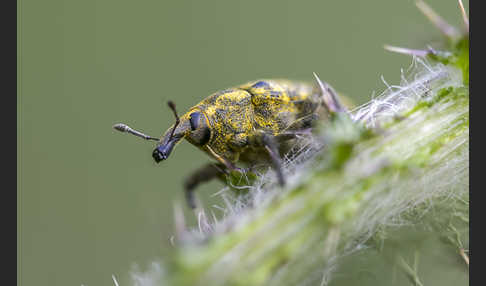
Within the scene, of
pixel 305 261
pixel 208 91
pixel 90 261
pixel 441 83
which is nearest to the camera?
pixel 305 261

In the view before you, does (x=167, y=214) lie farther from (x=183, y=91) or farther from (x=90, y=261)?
(x=183, y=91)

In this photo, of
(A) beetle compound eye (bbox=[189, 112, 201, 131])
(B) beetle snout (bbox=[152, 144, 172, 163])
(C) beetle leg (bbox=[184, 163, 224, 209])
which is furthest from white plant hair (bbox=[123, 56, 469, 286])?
(C) beetle leg (bbox=[184, 163, 224, 209])

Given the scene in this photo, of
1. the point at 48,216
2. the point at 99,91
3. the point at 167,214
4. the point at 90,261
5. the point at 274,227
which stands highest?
the point at 99,91

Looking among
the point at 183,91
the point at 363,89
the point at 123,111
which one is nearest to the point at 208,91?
the point at 183,91

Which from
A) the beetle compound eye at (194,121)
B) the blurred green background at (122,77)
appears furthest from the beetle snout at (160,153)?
the blurred green background at (122,77)

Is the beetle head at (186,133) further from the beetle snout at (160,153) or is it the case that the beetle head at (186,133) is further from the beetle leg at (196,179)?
the beetle leg at (196,179)

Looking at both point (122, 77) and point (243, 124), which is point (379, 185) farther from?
point (122, 77)
